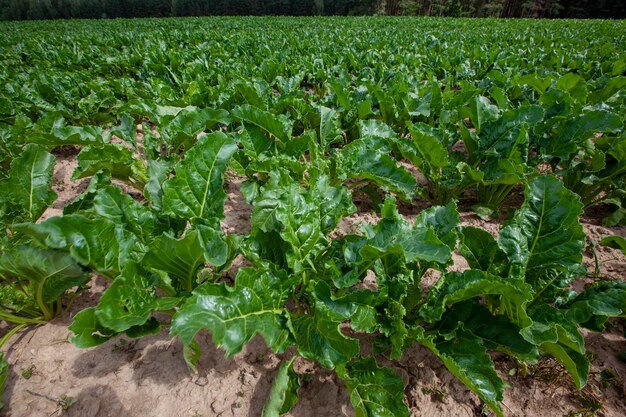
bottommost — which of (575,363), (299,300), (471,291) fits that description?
(299,300)

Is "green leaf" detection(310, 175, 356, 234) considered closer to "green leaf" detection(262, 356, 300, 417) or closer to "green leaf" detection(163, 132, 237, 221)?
"green leaf" detection(163, 132, 237, 221)

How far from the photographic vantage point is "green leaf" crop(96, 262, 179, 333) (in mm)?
1324

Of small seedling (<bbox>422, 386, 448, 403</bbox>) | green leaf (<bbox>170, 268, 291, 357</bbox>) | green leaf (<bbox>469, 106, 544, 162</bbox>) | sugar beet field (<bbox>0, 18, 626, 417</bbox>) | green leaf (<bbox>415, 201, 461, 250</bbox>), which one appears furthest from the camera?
green leaf (<bbox>469, 106, 544, 162</bbox>)

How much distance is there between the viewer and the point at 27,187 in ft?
6.98

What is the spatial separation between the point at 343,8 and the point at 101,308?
63400 millimetres

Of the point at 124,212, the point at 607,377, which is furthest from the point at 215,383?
the point at 607,377

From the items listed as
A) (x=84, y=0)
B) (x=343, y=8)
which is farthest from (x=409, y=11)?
(x=84, y=0)

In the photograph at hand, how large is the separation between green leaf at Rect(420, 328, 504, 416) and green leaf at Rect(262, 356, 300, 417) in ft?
2.12

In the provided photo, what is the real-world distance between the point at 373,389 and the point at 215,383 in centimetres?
81

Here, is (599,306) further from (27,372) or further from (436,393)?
(27,372)

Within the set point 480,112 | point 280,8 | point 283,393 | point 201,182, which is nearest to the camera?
point 283,393

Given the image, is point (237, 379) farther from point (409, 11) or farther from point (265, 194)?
point (409, 11)

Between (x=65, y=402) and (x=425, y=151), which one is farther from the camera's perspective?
(x=425, y=151)

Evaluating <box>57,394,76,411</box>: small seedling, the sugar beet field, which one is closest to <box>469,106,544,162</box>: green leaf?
the sugar beet field
